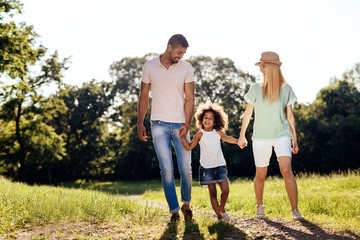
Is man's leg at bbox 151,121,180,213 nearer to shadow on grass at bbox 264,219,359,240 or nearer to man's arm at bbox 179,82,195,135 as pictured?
man's arm at bbox 179,82,195,135

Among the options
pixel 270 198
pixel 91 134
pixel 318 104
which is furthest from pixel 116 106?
pixel 270 198

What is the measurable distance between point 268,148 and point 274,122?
41 centimetres

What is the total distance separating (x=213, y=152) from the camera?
5.72m

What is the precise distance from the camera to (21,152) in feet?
89.7

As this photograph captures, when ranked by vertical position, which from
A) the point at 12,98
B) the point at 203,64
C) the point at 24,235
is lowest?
the point at 24,235

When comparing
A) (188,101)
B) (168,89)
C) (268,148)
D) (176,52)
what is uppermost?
(176,52)

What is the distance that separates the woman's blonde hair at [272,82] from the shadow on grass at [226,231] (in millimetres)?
1960

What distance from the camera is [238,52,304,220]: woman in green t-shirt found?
546 centimetres

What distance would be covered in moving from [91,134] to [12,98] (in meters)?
13.9

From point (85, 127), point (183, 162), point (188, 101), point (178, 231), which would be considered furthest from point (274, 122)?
point (85, 127)

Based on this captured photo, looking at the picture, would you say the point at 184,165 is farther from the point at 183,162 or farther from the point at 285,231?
the point at 285,231

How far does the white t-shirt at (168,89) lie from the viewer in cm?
535

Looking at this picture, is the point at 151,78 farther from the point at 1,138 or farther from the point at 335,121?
the point at 335,121

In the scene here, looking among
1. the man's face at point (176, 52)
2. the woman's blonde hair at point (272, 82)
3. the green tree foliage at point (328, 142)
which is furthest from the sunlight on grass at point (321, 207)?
the green tree foliage at point (328, 142)
